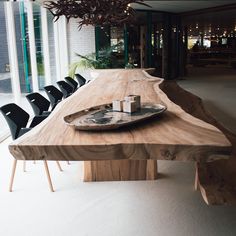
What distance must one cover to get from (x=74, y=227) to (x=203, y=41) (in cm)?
2747

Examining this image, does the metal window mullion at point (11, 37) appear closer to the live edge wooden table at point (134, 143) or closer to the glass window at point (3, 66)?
the glass window at point (3, 66)

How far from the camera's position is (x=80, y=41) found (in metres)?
10.1

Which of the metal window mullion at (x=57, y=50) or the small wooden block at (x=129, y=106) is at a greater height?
the metal window mullion at (x=57, y=50)

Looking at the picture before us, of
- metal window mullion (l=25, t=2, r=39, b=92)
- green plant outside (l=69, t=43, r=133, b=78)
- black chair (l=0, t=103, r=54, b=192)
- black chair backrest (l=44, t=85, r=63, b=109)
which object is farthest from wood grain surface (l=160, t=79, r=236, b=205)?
green plant outside (l=69, t=43, r=133, b=78)

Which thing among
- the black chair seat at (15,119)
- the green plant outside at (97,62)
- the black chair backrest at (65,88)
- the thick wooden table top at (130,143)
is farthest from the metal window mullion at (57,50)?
the thick wooden table top at (130,143)

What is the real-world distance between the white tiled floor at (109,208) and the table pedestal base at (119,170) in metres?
0.08

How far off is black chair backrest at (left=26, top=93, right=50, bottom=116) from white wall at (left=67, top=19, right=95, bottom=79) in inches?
216

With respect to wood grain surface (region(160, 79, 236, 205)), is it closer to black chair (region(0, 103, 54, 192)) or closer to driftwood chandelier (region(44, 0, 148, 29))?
black chair (region(0, 103, 54, 192))

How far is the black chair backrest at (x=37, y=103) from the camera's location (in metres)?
4.21

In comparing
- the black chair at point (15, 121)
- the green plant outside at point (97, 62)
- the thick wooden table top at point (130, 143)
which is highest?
the green plant outside at point (97, 62)

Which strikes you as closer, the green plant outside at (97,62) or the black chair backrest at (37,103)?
the black chair backrest at (37,103)

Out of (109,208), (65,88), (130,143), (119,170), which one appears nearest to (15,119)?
(119,170)

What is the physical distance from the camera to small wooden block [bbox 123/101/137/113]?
8.09 feet

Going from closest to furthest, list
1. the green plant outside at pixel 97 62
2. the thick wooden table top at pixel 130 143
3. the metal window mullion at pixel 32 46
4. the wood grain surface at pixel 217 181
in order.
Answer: the thick wooden table top at pixel 130 143 → the wood grain surface at pixel 217 181 → the metal window mullion at pixel 32 46 → the green plant outside at pixel 97 62
